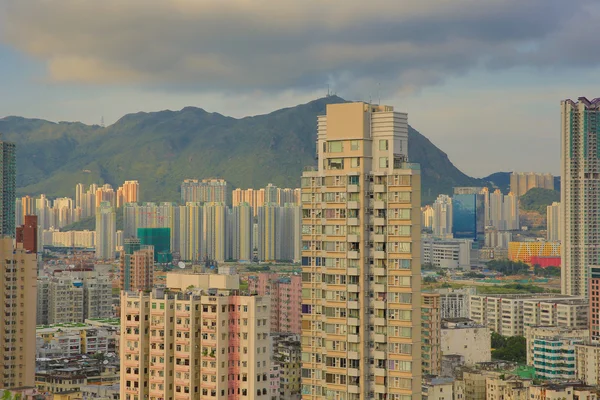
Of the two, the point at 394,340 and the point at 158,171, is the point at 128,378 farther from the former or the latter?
the point at 158,171

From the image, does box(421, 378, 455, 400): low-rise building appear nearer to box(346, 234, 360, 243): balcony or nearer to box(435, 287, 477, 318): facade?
box(346, 234, 360, 243): balcony

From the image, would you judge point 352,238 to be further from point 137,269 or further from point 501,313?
point 137,269

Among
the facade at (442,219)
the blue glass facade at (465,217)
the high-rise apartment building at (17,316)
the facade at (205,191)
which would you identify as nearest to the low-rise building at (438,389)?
the high-rise apartment building at (17,316)

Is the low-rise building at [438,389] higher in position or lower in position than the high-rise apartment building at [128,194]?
lower

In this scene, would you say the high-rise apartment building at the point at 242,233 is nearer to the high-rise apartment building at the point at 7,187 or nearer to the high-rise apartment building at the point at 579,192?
the high-rise apartment building at the point at 7,187

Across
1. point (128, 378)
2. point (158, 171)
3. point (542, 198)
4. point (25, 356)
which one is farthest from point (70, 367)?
point (158, 171)
